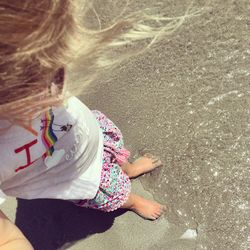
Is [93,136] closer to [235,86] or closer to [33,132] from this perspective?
[33,132]

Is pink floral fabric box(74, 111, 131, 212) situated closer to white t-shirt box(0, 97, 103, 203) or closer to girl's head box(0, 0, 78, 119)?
white t-shirt box(0, 97, 103, 203)

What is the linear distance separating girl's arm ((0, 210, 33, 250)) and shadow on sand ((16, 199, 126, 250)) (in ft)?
2.52

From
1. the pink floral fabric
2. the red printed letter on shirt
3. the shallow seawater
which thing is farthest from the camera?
the shallow seawater

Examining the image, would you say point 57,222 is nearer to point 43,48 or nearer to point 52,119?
point 52,119

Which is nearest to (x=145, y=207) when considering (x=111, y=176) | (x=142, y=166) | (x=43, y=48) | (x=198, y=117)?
(x=142, y=166)

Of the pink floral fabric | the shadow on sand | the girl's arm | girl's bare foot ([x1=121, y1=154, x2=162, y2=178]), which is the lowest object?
the shadow on sand

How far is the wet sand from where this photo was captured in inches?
77.8

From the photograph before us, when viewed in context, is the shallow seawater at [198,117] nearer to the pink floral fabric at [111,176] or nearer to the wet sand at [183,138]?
the wet sand at [183,138]

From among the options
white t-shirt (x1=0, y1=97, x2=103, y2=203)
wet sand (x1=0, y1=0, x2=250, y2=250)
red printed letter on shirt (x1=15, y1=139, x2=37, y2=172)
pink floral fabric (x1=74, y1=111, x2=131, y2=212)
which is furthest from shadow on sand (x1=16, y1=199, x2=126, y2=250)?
red printed letter on shirt (x1=15, y1=139, x2=37, y2=172)

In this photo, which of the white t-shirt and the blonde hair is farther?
the white t-shirt

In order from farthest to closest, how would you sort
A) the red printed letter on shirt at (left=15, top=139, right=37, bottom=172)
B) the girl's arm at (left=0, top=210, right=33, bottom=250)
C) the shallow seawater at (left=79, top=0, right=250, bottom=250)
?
the shallow seawater at (left=79, top=0, right=250, bottom=250), the red printed letter on shirt at (left=15, top=139, right=37, bottom=172), the girl's arm at (left=0, top=210, right=33, bottom=250)

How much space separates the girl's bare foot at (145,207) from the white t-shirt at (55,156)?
0.31 metres

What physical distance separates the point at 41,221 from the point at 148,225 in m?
0.44

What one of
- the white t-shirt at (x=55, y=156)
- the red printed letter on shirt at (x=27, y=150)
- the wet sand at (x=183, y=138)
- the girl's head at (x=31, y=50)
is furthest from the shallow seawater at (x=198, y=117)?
the girl's head at (x=31, y=50)
